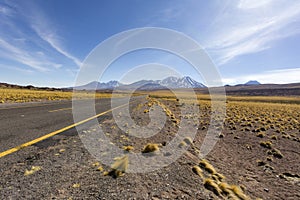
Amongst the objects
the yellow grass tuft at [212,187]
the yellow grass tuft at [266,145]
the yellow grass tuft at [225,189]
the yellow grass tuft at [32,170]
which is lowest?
the yellow grass tuft at [266,145]

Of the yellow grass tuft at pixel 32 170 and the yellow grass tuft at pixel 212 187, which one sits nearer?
the yellow grass tuft at pixel 32 170

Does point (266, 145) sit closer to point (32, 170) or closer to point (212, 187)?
point (212, 187)

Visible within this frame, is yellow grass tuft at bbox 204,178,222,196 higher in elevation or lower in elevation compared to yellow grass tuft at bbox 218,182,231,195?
higher

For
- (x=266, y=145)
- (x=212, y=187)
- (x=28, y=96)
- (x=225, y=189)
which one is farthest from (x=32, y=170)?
(x=28, y=96)

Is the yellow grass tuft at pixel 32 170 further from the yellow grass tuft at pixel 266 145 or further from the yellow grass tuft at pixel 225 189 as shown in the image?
the yellow grass tuft at pixel 266 145

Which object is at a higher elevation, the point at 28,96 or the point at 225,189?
the point at 28,96

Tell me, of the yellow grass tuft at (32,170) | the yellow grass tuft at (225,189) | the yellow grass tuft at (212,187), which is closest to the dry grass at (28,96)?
the yellow grass tuft at (32,170)

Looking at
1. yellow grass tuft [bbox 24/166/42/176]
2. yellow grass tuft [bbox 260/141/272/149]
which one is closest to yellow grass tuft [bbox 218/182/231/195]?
yellow grass tuft [bbox 24/166/42/176]

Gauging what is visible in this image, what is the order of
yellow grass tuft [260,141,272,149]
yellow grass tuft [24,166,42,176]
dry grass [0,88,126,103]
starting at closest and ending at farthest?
yellow grass tuft [24,166,42,176]
yellow grass tuft [260,141,272,149]
dry grass [0,88,126,103]

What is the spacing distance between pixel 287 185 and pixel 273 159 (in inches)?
88.3

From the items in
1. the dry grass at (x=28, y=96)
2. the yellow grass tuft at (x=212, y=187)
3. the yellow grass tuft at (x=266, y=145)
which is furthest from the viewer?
the dry grass at (x=28, y=96)

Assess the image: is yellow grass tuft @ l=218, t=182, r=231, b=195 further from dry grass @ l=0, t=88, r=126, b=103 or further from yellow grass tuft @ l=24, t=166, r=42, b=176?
dry grass @ l=0, t=88, r=126, b=103

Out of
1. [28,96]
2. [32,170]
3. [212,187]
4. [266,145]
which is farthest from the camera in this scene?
[28,96]

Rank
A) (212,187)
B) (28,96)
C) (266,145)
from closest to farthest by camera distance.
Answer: (212,187) < (266,145) < (28,96)
